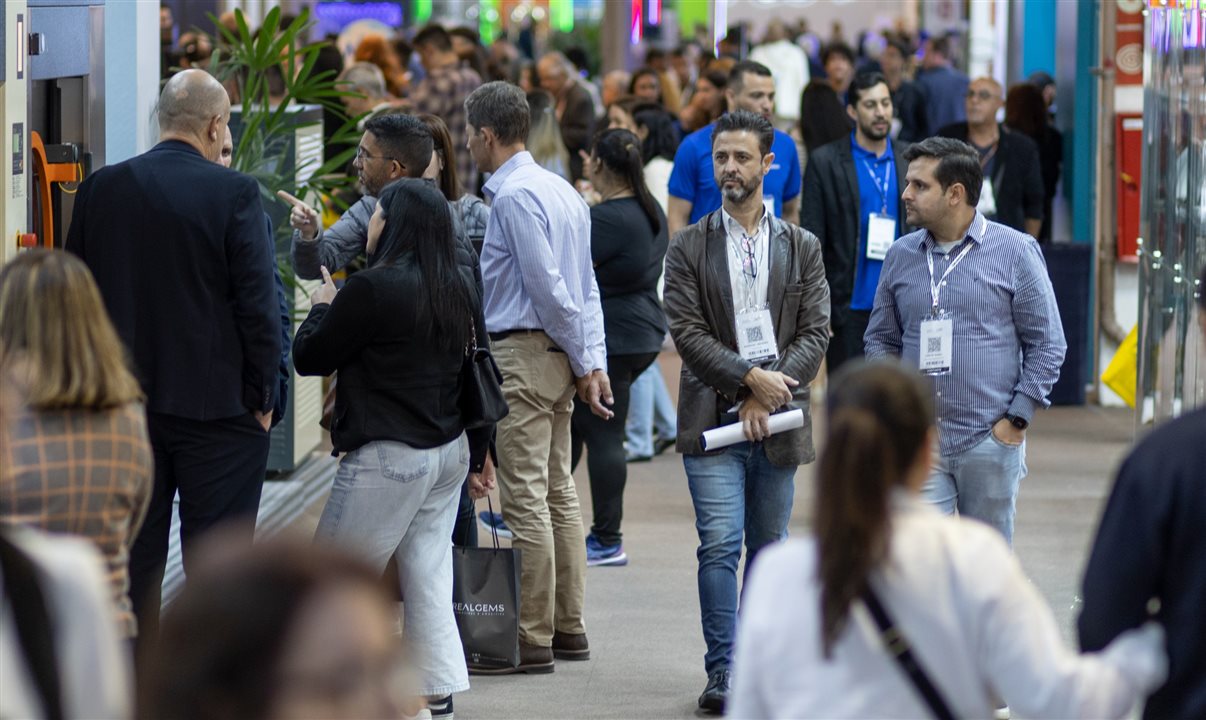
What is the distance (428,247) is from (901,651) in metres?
2.50

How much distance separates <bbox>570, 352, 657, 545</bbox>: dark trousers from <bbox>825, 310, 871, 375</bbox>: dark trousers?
0.82 meters

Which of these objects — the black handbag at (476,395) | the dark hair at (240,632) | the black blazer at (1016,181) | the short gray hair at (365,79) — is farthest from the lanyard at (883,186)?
the dark hair at (240,632)

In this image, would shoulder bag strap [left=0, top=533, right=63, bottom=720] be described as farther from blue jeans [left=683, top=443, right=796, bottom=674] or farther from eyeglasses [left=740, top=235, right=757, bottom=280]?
eyeglasses [left=740, top=235, right=757, bottom=280]

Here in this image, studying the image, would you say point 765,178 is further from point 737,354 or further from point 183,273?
point 183,273

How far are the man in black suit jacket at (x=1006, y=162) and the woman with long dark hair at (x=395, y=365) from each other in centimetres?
619

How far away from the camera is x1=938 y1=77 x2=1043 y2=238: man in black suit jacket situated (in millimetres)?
10492

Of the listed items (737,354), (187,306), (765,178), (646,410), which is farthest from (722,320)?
(646,410)

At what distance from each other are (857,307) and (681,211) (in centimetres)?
130

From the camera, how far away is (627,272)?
7.12 metres

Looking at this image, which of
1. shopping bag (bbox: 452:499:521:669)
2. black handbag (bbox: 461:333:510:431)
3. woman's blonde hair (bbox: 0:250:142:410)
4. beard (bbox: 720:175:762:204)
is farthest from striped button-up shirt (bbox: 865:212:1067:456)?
woman's blonde hair (bbox: 0:250:142:410)

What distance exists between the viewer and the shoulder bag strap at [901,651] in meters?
2.49

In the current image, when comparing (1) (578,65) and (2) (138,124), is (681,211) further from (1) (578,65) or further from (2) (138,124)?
(1) (578,65)

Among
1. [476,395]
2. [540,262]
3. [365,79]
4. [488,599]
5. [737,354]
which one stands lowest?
[488,599]

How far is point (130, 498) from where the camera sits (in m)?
3.36
